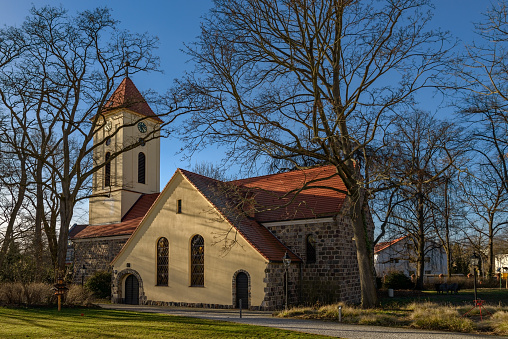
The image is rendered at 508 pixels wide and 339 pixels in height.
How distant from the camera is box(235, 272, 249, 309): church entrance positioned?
21.8m

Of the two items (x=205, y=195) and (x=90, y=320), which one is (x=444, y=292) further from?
(x=90, y=320)

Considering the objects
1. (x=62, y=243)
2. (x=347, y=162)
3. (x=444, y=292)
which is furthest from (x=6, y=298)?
(x=444, y=292)

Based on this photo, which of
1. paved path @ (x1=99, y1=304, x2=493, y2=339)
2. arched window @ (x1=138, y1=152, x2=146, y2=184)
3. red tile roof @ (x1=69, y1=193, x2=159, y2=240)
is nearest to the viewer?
paved path @ (x1=99, y1=304, x2=493, y2=339)

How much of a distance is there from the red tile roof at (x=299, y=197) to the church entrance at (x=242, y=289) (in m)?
3.28

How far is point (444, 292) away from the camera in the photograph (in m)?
29.4

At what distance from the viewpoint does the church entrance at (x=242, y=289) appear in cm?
2175

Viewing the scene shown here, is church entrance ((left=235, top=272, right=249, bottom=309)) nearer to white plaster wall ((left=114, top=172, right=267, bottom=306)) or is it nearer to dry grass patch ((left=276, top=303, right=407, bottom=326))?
white plaster wall ((left=114, top=172, right=267, bottom=306))

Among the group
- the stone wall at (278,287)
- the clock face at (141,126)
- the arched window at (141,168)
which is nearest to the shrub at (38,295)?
the stone wall at (278,287)

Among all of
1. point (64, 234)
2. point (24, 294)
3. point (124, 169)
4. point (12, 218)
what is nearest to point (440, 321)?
point (24, 294)

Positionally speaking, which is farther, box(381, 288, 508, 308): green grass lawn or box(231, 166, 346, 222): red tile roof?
box(231, 166, 346, 222): red tile roof

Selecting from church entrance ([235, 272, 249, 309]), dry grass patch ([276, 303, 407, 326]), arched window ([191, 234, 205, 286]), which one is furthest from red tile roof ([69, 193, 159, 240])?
dry grass patch ([276, 303, 407, 326])

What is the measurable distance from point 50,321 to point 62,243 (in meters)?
7.31

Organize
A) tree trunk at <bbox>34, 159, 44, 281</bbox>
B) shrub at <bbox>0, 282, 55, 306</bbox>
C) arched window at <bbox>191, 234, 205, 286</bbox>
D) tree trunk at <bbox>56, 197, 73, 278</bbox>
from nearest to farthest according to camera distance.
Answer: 1. shrub at <bbox>0, 282, 55, 306</bbox>
2. tree trunk at <bbox>56, 197, 73, 278</bbox>
3. arched window at <bbox>191, 234, 205, 286</bbox>
4. tree trunk at <bbox>34, 159, 44, 281</bbox>

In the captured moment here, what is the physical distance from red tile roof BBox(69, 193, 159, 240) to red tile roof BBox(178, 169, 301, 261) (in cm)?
824
